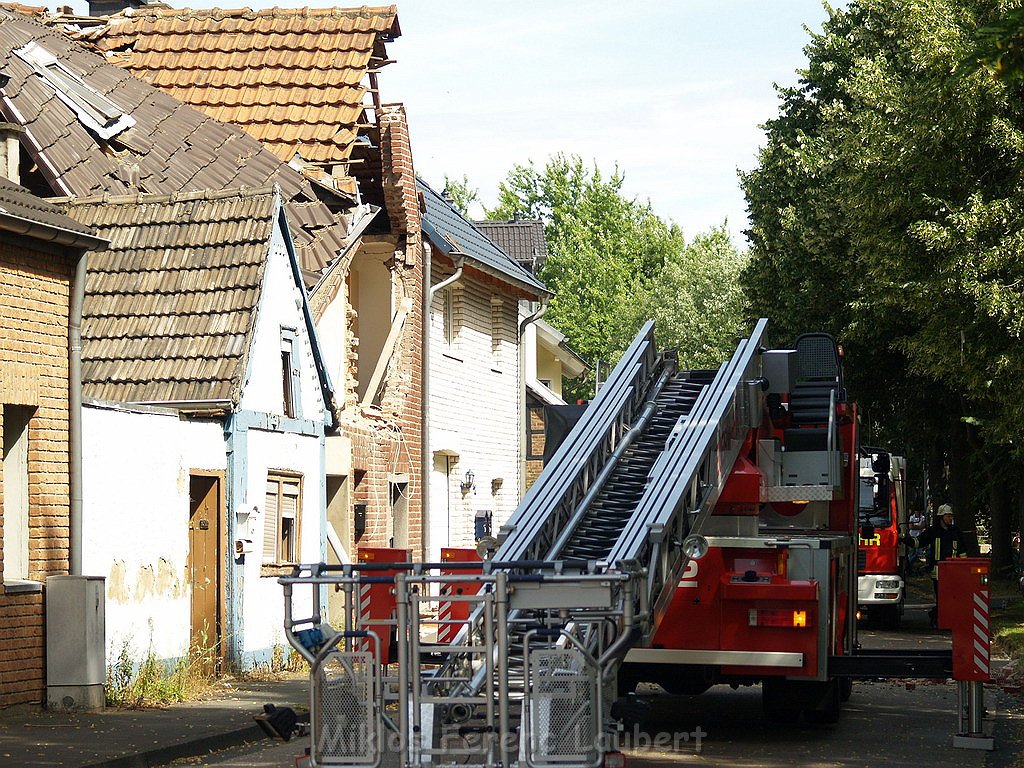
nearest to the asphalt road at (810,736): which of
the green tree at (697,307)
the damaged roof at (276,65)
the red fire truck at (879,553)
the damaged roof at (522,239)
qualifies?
the red fire truck at (879,553)

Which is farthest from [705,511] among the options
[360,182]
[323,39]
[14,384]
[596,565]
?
[323,39]

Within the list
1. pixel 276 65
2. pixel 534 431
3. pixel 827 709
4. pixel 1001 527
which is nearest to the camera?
pixel 827 709

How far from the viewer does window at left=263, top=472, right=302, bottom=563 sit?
716 inches

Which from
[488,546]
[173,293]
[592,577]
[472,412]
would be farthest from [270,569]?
[472,412]

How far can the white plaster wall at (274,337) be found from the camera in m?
17.4

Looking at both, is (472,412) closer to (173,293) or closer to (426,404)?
(426,404)

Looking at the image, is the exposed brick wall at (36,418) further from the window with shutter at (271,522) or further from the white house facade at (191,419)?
Answer: the window with shutter at (271,522)

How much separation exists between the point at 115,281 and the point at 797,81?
23196 millimetres

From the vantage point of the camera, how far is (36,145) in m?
18.2

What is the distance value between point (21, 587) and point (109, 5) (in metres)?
18.9

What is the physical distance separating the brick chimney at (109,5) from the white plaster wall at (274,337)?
1318 centimetres

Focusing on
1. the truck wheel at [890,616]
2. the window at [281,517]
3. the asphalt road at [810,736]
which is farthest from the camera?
the truck wheel at [890,616]

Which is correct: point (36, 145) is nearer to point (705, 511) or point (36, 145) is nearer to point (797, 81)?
point (705, 511)

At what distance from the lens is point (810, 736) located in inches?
510
